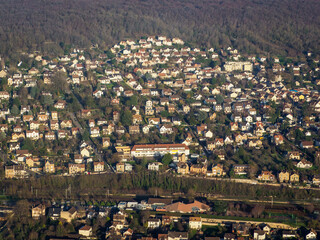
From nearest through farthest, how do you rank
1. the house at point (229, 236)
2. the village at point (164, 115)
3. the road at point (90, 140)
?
the house at point (229, 236)
the village at point (164, 115)
the road at point (90, 140)

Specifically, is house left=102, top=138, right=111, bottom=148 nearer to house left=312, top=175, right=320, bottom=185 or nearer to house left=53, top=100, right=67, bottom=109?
house left=53, top=100, right=67, bottom=109

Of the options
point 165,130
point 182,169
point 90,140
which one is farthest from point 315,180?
point 90,140

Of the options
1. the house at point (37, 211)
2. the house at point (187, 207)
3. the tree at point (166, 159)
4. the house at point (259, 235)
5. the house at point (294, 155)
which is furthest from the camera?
the house at point (294, 155)

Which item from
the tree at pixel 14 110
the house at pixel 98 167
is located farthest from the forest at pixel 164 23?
the house at pixel 98 167

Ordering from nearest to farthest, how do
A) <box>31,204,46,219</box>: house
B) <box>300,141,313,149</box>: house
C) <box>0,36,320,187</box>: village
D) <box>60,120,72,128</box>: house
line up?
1. <box>31,204,46,219</box>: house
2. <box>0,36,320,187</box>: village
3. <box>300,141,313,149</box>: house
4. <box>60,120,72,128</box>: house

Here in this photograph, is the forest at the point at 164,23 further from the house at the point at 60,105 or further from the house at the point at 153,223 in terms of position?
the house at the point at 153,223

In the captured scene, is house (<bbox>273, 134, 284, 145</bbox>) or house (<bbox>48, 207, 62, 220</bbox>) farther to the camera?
house (<bbox>273, 134, 284, 145</bbox>)

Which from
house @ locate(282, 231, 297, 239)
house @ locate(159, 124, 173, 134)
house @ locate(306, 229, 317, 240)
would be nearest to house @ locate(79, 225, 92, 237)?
house @ locate(282, 231, 297, 239)
